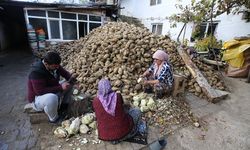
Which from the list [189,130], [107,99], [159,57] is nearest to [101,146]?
[107,99]

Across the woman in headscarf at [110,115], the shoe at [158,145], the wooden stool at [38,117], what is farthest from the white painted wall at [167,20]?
the wooden stool at [38,117]

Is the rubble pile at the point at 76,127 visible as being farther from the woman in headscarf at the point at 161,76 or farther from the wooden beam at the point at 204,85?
the wooden beam at the point at 204,85

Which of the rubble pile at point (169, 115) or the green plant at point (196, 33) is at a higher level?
the green plant at point (196, 33)

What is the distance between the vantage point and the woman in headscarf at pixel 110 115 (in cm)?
200

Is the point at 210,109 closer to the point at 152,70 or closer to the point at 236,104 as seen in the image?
the point at 236,104

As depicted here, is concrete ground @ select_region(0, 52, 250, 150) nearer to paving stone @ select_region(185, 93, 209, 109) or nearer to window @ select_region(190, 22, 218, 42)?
paving stone @ select_region(185, 93, 209, 109)

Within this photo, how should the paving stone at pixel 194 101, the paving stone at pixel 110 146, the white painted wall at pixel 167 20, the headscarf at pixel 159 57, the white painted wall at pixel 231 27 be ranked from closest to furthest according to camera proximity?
the paving stone at pixel 110 146, the headscarf at pixel 159 57, the paving stone at pixel 194 101, the white painted wall at pixel 231 27, the white painted wall at pixel 167 20

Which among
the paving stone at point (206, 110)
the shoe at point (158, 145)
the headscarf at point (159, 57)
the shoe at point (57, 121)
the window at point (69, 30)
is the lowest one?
the shoe at point (158, 145)

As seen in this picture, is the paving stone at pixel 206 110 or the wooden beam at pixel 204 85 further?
the wooden beam at pixel 204 85

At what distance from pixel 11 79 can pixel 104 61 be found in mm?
2971

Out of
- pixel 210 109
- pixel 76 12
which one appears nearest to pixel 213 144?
pixel 210 109

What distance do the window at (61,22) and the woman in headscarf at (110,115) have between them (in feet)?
24.1

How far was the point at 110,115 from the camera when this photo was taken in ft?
6.64

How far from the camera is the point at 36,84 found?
91.9 inches
